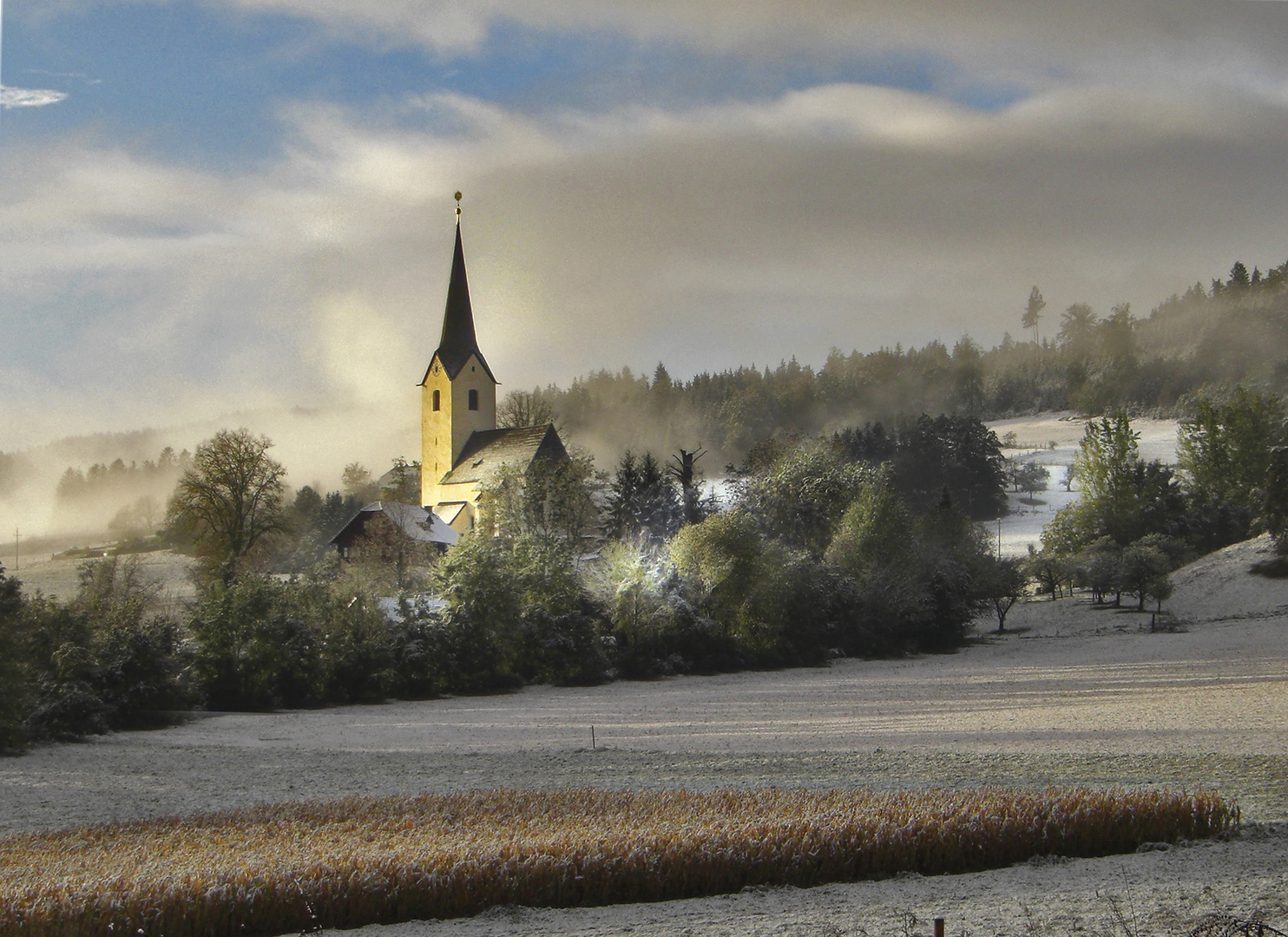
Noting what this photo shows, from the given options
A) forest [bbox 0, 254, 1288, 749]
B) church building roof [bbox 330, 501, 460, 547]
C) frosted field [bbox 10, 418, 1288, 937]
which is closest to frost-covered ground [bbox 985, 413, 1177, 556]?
forest [bbox 0, 254, 1288, 749]

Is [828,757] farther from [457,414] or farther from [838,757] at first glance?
[457,414]

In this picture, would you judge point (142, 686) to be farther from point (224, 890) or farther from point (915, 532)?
point (915, 532)

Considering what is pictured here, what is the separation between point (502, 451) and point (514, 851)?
52.0 metres

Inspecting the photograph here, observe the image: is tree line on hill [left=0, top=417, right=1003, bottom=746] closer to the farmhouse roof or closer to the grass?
the farmhouse roof

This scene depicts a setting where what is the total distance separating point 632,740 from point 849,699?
342 inches

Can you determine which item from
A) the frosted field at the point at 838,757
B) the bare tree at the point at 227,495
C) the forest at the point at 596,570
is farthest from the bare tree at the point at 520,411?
the frosted field at the point at 838,757

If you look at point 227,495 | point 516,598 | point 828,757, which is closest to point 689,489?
point 516,598

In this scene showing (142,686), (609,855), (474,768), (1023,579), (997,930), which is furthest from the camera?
(1023,579)

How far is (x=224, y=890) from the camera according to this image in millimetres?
7664

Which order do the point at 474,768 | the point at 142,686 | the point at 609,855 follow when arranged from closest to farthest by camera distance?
1. the point at 609,855
2. the point at 474,768
3. the point at 142,686

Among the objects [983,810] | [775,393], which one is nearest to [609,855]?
[983,810]

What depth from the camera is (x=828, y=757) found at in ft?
52.9

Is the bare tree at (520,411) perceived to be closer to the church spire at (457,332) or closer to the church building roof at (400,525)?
the church spire at (457,332)

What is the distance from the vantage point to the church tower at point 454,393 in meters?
64.4
